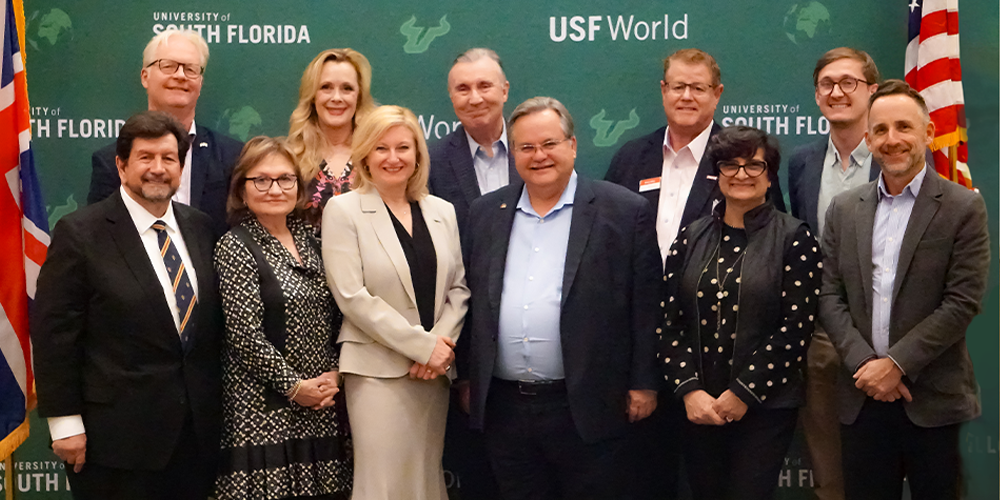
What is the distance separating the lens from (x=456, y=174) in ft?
12.7

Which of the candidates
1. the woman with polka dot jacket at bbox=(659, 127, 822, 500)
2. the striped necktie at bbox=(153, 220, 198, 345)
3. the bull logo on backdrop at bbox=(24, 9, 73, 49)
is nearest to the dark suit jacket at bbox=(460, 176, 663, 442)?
the woman with polka dot jacket at bbox=(659, 127, 822, 500)

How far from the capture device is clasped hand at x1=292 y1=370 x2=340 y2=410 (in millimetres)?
3041

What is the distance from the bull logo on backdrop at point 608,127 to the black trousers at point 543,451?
1.81m

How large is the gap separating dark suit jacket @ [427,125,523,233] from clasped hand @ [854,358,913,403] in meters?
1.62

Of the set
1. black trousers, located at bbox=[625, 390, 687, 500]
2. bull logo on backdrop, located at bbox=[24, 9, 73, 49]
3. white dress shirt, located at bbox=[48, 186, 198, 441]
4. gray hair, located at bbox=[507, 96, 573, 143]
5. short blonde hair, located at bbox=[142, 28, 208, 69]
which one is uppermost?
bull logo on backdrop, located at bbox=[24, 9, 73, 49]

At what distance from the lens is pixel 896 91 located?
3.09 metres

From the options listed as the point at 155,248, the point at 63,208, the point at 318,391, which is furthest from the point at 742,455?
the point at 63,208

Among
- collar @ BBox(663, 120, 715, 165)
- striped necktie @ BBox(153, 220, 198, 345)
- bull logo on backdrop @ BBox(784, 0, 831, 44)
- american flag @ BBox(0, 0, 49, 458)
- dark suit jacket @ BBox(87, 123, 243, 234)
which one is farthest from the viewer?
bull logo on backdrop @ BBox(784, 0, 831, 44)

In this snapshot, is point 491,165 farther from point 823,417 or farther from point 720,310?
point 823,417

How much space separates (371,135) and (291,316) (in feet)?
2.37

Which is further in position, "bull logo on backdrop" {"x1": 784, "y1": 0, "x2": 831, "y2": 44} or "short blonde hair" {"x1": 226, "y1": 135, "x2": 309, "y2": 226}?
"bull logo on backdrop" {"x1": 784, "y1": 0, "x2": 831, "y2": 44}

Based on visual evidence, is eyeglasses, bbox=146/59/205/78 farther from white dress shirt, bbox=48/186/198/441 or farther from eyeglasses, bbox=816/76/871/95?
eyeglasses, bbox=816/76/871/95

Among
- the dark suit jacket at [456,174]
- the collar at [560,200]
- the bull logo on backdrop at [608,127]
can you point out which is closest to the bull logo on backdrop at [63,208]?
the dark suit jacket at [456,174]

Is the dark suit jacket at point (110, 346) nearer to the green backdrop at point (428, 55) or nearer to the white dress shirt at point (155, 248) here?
the white dress shirt at point (155, 248)
